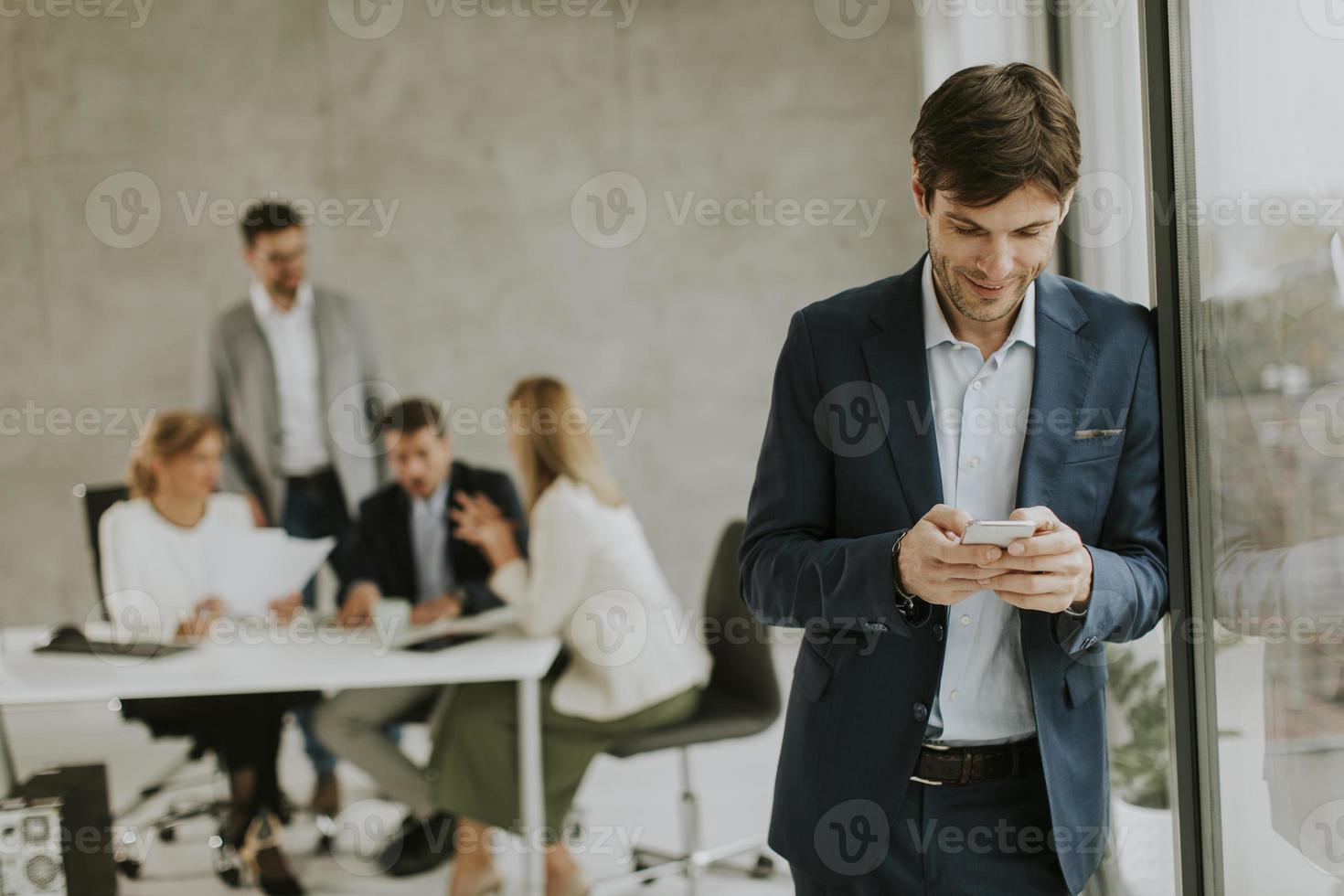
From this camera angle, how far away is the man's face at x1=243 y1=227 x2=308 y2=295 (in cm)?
387

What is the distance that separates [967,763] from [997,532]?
0.35 meters

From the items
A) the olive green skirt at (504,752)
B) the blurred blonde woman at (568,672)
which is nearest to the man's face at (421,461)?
the blurred blonde woman at (568,672)

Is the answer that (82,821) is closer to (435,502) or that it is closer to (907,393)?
(435,502)

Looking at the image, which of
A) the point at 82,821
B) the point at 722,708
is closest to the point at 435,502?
the point at 722,708

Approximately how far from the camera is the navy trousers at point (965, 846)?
127cm

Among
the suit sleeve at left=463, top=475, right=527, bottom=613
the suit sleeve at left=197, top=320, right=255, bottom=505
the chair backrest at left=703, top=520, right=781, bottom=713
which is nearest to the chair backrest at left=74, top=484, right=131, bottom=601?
the suit sleeve at left=197, top=320, right=255, bottom=505

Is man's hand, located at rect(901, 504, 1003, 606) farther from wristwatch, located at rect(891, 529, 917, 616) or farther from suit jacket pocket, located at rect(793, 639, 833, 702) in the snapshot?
suit jacket pocket, located at rect(793, 639, 833, 702)

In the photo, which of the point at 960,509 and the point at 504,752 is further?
the point at 504,752

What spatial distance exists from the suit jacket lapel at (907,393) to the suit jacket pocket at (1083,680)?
268 millimetres

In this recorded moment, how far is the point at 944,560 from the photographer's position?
1.11 meters

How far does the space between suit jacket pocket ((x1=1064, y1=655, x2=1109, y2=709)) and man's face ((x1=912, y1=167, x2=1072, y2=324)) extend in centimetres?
43

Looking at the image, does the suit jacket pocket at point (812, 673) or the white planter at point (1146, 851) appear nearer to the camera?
the suit jacket pocket at point (812, 673)

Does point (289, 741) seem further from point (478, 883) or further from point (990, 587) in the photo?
point (990, 587)

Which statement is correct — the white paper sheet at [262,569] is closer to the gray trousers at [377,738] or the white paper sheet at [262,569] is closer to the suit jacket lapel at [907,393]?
the gray trousers at [377,738]
